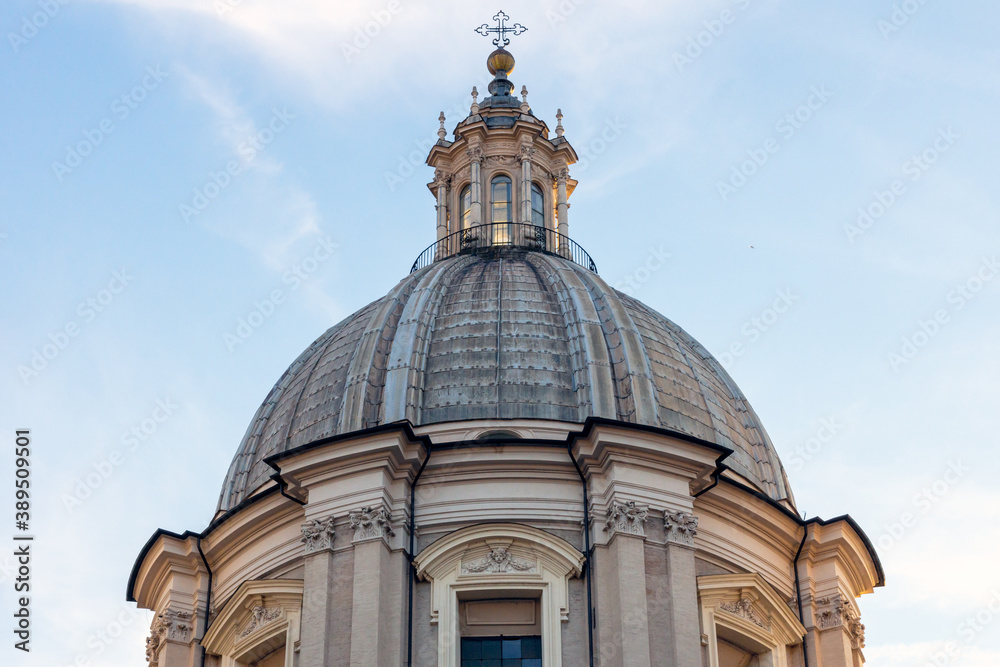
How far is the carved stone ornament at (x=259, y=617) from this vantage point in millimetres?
35781

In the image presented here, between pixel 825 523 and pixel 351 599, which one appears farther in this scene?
pixel 825 523

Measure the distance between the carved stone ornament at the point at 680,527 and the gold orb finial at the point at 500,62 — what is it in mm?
20479

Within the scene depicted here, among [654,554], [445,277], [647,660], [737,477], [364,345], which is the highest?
[445,277]

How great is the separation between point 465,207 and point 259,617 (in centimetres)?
Answer: 1544

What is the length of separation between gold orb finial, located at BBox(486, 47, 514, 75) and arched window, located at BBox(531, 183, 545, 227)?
17.0ft

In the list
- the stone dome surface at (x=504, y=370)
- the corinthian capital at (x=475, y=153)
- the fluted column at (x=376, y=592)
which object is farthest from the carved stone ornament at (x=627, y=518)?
the corinthian capital at (x=475, y=153)

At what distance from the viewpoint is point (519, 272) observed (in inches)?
1672

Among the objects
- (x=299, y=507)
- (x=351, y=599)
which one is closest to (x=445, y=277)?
(x=299, y=507)

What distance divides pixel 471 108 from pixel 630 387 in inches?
561

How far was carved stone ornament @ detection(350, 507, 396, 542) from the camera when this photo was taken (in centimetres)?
3447

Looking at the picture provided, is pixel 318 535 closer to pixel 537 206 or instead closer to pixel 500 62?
pixel 537 206

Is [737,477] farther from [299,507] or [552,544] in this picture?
[299,507]

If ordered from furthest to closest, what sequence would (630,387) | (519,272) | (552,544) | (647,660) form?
1. (519,272)
2. (630,387)
3. (552,544)
4. (647,660)

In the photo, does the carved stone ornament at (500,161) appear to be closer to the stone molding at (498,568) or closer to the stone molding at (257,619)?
the stone molding at (498,568)
